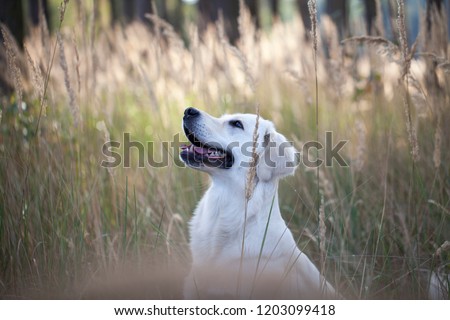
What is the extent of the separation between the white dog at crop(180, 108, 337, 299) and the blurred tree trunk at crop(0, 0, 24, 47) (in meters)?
2.27

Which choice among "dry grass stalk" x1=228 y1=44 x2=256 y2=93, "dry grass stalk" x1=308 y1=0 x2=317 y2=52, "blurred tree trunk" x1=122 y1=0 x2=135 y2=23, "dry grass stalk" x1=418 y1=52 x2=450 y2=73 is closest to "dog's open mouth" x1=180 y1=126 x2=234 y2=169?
"dry grass stalk" x1=228 y1=44 x2=256 y2=93

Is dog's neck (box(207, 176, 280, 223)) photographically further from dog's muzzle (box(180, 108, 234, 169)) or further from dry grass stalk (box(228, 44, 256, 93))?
dry grass stalk (box(228, 44, 256, 93))

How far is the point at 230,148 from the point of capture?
10.4ft

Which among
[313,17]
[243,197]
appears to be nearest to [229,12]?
[243,197]

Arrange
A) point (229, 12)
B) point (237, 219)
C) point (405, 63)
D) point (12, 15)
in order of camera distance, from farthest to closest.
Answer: point (229, 12) < point (12, 15) < point (237, 219) < point (405, 63)

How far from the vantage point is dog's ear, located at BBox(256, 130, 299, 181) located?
3.15 metres

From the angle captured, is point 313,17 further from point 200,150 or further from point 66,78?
point 66,78

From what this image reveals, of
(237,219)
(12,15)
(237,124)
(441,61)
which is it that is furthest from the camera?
(12,15)

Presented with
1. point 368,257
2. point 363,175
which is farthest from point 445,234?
point 363,175

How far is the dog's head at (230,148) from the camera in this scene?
10.0 feet

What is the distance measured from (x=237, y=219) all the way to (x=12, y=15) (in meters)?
2.80

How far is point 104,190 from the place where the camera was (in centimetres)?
351

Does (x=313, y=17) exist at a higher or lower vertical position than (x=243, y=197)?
higher
